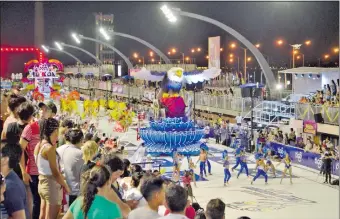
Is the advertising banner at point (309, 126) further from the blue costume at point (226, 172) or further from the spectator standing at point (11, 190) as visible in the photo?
the spectator standing at point (11, 190)

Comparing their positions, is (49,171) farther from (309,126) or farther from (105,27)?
(105,27)

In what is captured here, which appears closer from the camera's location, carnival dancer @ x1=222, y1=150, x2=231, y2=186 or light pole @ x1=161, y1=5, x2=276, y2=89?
carnival dancer @ x1=222, y1=150, x2=231, y2=186

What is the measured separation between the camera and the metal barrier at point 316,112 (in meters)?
25.0

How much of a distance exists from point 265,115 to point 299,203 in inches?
605

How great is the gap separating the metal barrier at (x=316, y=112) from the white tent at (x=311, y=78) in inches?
226

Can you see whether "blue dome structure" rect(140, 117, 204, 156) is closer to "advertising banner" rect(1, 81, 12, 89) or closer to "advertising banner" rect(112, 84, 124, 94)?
"advertising banner" rect(1, 81, 12, 89)

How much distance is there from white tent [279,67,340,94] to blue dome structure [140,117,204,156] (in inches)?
587

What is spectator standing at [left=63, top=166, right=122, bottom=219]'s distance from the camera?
5.33 m

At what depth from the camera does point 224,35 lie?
77.5 meters

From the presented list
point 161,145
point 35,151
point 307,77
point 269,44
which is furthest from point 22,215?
point 269,44

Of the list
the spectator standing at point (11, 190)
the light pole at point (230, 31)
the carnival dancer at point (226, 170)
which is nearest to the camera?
the spectator standing at point (11, 190)

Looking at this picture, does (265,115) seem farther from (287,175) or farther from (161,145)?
(161,145)

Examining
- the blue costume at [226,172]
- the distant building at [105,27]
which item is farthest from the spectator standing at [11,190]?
the distant building at [105,27]

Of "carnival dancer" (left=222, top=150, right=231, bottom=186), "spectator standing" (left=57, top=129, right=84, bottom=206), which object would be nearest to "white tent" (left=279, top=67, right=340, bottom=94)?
"carnival dancer" (left=222, top=150, right=231, bottom=186)
